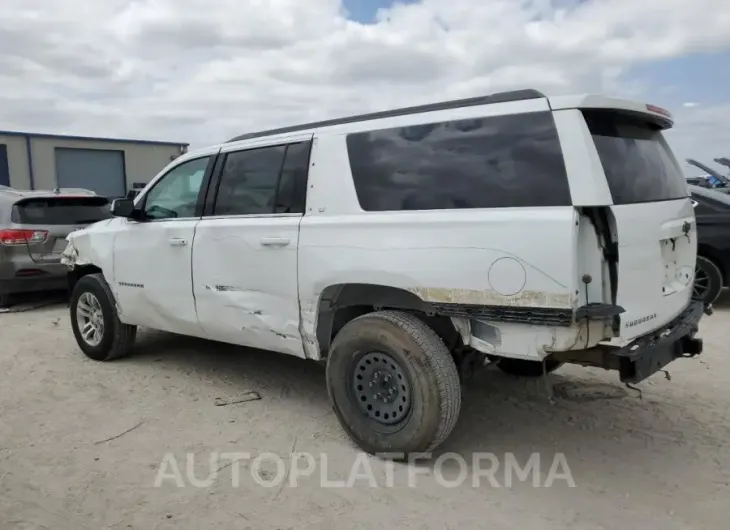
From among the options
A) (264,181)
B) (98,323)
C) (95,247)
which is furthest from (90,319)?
(264,181)

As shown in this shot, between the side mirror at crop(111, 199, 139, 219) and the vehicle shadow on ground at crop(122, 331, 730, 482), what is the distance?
57.5 inches

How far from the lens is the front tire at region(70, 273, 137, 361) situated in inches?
225

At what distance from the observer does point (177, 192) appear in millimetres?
5129

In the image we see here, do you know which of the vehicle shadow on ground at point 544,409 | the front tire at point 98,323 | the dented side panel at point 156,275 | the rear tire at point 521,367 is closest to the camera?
the vehicle shadow on ground at point 544,409

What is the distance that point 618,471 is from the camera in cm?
362

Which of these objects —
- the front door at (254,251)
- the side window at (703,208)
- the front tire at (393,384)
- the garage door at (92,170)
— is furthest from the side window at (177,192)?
the garage door at (92,170)

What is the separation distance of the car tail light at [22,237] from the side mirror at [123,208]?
12.2ft

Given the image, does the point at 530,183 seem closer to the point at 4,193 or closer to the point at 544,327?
the point at 544,327

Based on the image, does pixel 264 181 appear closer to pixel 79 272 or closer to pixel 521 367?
pixel 521 367

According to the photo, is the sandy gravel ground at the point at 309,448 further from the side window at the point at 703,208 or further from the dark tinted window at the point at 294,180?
the side window at the point at 703,208

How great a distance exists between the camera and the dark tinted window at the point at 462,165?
317 cm

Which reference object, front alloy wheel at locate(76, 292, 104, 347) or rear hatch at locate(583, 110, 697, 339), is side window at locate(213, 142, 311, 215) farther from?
front alloy wheel at locate(76, 292, 104, 347)

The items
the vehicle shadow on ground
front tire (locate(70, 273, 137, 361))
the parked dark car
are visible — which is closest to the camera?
the vehicle shadow on ground

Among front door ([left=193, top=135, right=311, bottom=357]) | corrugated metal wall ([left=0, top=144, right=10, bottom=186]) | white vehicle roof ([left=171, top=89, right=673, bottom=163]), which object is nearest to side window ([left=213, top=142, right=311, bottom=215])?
front door ([left=193, top=135, right=311, bottom=357])
